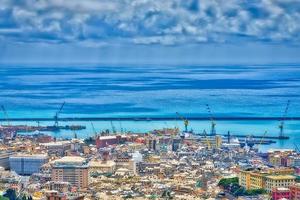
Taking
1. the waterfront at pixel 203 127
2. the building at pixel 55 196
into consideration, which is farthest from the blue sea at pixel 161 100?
the building at pixel 55 196

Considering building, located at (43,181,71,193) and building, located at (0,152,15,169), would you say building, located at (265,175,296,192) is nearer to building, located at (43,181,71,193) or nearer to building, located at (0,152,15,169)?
building, located at (43,181,71,193)

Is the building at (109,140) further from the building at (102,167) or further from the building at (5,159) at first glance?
the building at (102,167)

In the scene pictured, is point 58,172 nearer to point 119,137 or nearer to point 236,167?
point 236,167

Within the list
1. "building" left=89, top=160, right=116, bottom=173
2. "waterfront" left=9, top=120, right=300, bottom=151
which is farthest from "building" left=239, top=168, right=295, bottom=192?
"waterfront" left=9, top=120, right=300, bottom=151

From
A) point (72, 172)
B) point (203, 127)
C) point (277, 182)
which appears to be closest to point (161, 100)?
point (203, 127)

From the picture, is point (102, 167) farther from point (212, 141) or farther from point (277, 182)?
point (212, 141)
